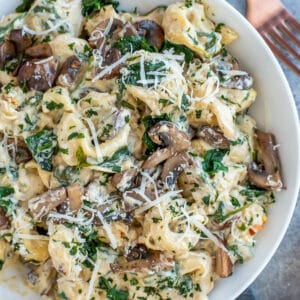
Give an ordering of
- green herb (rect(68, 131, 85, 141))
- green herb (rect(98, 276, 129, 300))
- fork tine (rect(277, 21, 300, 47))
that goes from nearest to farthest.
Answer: green herb (rect(68, 131, 85, 141))
green herb (rect(98, 276, 129, 300))
fork tine (rect(277, 21, 300, 47))

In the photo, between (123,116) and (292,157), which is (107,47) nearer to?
(123,116)

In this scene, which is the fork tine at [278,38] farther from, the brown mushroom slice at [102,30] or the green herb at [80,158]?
the green herb at [80,158]

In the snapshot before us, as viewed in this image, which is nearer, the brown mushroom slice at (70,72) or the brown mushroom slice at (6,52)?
the brown mushroom slice at (70,72)

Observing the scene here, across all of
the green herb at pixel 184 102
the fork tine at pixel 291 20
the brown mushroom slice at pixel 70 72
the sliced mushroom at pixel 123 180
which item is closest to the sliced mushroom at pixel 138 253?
the sliced mushroom at pixel 123 180

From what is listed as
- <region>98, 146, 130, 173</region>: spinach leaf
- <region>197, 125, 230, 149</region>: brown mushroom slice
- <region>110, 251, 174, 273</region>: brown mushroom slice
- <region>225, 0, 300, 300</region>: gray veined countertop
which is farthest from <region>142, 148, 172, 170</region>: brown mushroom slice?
<region>225, 0, 300, 300</region>: gray veined countertop

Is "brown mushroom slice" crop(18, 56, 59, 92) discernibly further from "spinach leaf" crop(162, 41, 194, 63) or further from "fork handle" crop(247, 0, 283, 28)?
"fork handle" crop(247, 0, 283, 28)

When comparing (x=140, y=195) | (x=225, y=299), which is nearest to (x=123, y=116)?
(x=140, y=195)

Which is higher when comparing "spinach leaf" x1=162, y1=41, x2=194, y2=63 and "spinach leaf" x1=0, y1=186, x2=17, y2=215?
"spinach leaf" x1=162, y1=41, x2=194, y2=63
